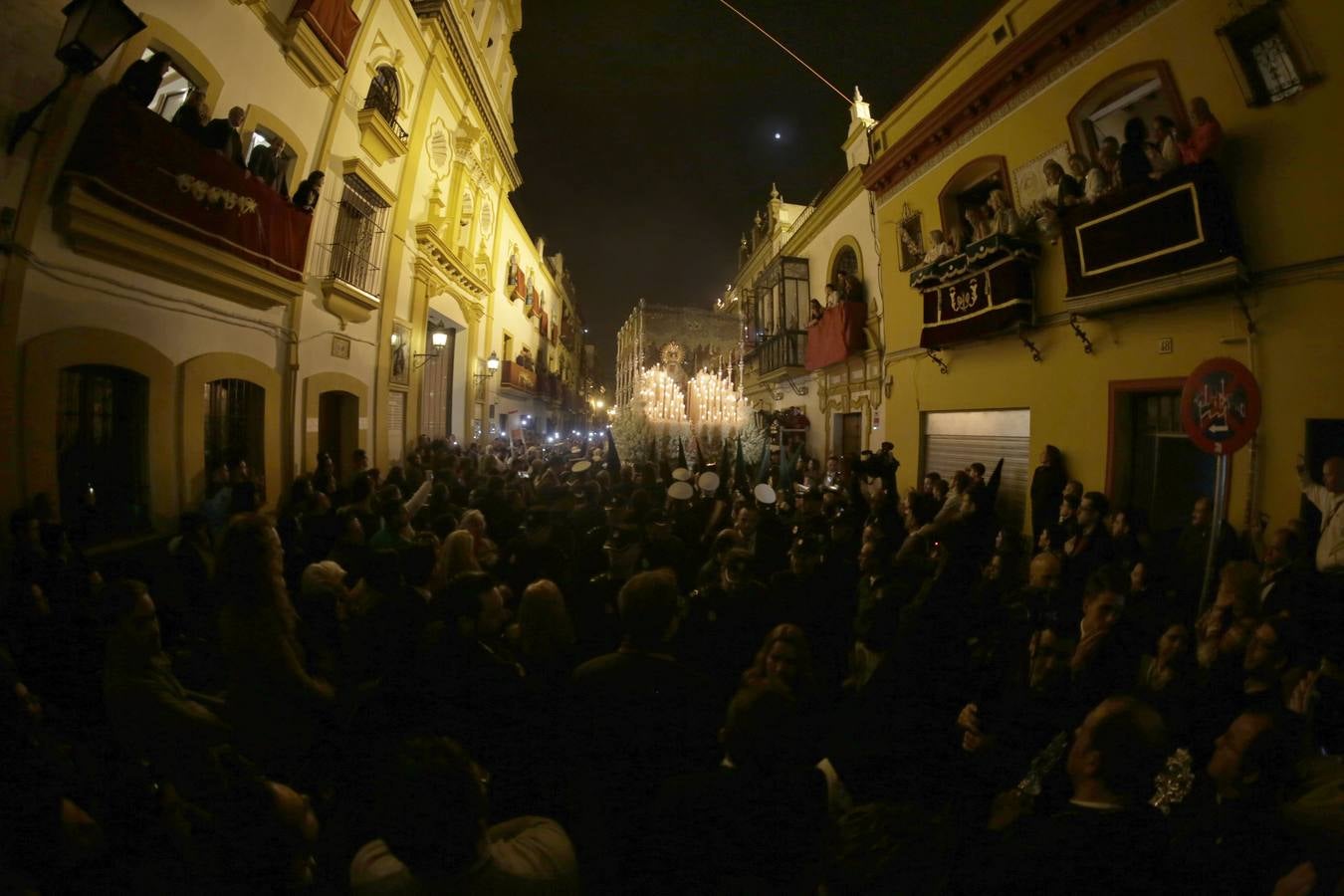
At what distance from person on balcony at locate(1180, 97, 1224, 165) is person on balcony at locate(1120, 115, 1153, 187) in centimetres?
41

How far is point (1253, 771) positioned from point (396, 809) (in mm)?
2608

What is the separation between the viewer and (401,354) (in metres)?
13.0

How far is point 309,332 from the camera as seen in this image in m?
9.41

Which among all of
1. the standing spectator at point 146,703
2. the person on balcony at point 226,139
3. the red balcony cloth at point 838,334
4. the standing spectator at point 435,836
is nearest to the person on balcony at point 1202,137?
the red balcony cloth at point 838,334

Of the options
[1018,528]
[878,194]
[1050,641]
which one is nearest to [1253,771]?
[1050,641]

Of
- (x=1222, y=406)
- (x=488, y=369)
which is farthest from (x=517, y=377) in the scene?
(x=1222, y=406)

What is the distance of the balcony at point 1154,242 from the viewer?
6.04 meters

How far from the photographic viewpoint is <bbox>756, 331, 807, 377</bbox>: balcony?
663 inches

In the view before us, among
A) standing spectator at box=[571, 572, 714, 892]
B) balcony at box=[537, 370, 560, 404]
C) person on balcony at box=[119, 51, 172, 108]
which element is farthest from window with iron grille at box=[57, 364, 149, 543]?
balcony at box=[537, 370, 560, 404]

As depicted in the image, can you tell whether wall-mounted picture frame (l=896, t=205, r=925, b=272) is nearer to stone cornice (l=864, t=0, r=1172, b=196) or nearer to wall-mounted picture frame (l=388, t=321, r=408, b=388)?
stone cornice (l=864, t=0, r=1172, b=196)

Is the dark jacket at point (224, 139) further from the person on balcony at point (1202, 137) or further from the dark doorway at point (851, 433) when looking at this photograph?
the dark doorway at point (851, 433)

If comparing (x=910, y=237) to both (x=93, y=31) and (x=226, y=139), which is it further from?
(x=93, y=31)

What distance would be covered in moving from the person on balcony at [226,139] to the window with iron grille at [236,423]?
110 inches

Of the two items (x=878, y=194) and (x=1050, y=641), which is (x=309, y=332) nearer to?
(x=1050, y=641)
